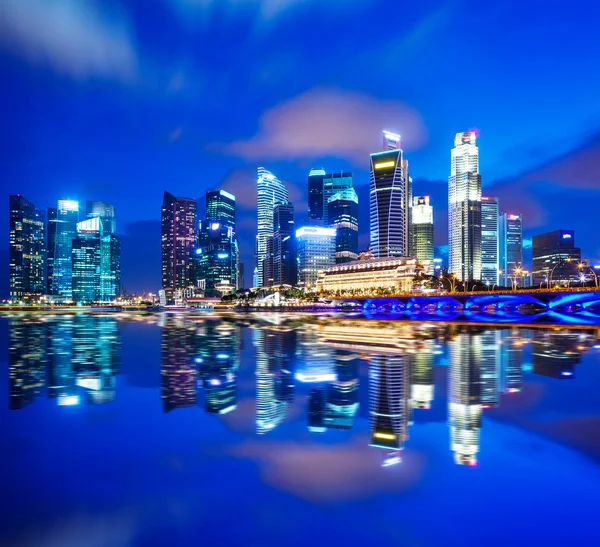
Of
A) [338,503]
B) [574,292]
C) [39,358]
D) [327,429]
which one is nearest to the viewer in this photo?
[338,503]

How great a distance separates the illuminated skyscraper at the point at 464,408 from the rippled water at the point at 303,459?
7cm

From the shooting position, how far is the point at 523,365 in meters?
20.8

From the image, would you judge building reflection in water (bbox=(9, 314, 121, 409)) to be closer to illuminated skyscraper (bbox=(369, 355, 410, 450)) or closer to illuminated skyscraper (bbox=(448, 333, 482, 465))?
illuminated skyscraper (bbox=(369, 355, 410, 450))

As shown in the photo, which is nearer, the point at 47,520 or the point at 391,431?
the point at 47,520

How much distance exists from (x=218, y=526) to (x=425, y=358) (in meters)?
17.6

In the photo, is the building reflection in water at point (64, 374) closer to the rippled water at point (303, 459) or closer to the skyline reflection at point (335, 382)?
the skyline reflection at point (335, 382)

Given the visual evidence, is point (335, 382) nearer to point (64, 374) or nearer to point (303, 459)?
point (303, 459)

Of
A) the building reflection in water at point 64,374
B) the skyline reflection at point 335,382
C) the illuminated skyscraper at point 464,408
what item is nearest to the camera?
the illuminated skyscraper at point 464,408

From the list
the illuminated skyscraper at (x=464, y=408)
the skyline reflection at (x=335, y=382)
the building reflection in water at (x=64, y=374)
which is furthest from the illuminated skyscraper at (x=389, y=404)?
the building reflection in water at (x=64, y=374)

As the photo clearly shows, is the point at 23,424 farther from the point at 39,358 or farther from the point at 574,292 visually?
the point at 574,292

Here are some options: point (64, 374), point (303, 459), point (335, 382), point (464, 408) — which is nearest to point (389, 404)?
point (464, 408)

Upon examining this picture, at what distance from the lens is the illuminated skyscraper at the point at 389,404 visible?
32.4 feet

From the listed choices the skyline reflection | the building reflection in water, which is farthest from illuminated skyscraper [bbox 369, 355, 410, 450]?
the building reflection in water

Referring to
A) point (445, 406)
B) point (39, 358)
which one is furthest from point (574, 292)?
point (39, 358)
